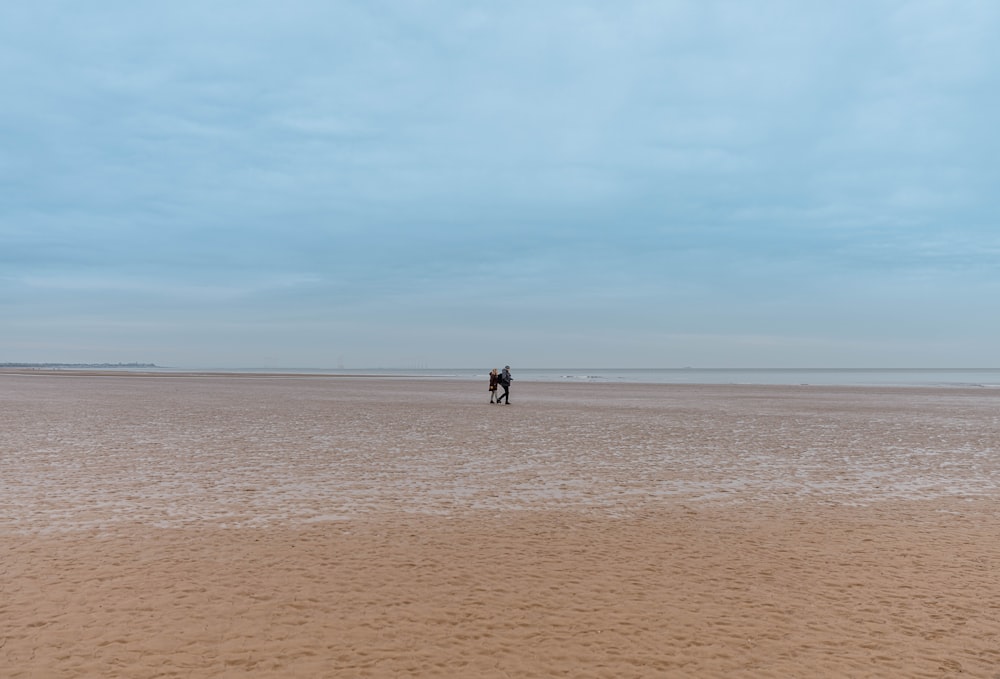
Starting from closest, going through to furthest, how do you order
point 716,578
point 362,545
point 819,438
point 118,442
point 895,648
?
point 895,648 → point 716,578 → point 362,545 → point 118,442 → point 819,438

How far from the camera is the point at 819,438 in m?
23.1

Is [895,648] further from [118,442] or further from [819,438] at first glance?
[118,442]

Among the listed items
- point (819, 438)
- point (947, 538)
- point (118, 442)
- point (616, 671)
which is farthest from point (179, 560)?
point (819, 438)

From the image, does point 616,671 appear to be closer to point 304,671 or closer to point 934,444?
point 304,671

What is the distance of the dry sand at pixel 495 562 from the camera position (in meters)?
6.04

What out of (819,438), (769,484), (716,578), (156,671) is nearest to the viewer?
(156,671)

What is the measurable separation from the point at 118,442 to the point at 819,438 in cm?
2201

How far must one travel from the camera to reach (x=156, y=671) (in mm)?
5656

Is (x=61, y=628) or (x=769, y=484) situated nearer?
(x=61, y=628)

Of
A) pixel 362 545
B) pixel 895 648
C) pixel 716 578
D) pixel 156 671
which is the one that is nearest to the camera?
pixel 156 671

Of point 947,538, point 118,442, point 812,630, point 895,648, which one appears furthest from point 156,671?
point 118,442

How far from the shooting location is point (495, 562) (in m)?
8.72

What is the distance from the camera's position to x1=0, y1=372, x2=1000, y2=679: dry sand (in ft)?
19.8

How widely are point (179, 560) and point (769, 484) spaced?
443 inches
